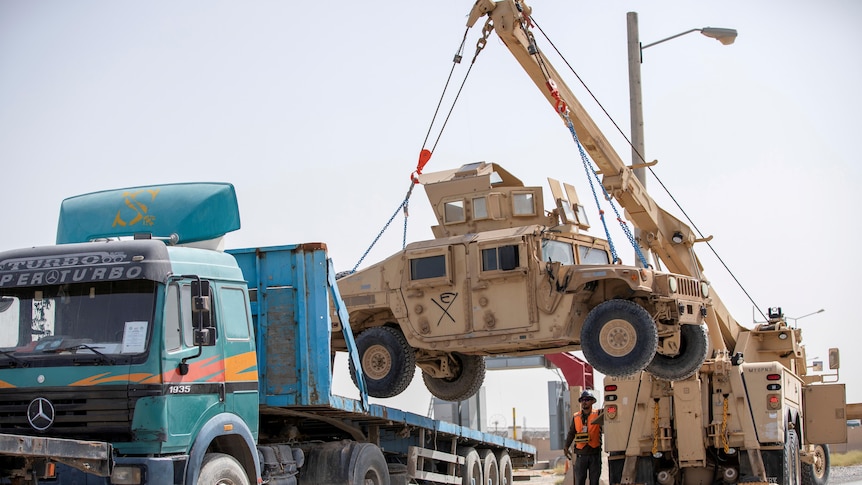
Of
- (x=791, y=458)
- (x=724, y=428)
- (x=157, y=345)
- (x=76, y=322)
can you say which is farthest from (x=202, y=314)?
(x=791, y=458)

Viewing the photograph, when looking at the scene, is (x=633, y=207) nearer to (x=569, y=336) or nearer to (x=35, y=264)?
(x=569, y=336)

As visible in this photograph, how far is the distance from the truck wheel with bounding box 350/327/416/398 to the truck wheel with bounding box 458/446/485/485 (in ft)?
3.87

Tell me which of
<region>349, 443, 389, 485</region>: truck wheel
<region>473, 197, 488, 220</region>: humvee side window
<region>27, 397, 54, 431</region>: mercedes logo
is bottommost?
<region>349, 443, 389, 485</region>: truck wheel

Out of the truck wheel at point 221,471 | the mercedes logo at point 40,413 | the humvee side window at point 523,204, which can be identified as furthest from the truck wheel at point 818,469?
the mercedes logo at point 40,413

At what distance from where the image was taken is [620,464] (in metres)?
14.7

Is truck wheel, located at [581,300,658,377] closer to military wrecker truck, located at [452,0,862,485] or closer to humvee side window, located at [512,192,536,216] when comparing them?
military wrecker truck, located at [452,0,862,485]

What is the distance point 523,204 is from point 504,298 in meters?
1.55

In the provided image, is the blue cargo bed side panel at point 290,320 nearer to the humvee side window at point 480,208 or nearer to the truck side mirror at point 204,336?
the truck side mirror at point 204,336

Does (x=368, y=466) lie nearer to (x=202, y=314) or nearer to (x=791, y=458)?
(x=202, y=314)

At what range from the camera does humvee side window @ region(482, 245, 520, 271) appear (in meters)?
13.2

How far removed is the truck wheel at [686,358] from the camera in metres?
13.5

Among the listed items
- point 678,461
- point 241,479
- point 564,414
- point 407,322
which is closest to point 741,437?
point 678,461

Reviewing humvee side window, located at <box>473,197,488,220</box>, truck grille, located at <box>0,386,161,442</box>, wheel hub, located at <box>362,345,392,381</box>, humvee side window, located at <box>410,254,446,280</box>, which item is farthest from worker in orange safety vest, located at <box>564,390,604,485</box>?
truck grille, located at <box>0,386,161,442</box>

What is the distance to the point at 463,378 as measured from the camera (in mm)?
15172
